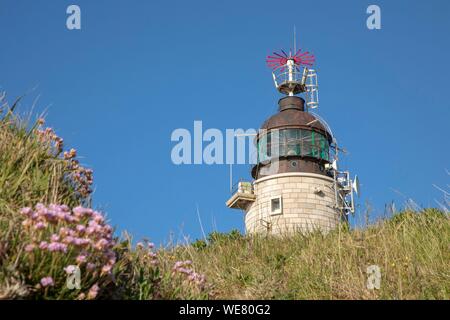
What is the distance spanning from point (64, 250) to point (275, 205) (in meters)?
25.2

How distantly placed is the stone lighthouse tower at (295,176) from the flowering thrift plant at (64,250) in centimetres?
2336

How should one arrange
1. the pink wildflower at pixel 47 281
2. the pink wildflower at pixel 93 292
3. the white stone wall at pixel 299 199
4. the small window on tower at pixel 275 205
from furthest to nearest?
the small window on tower at pixel 275 205 < the white stone wall at pixel 299 199 < the pink wildflower at pixel 93 292 < the pink wildflower at pixel 47 281

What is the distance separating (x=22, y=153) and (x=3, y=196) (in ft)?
2.44

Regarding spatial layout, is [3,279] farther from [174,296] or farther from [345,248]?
[345,248]

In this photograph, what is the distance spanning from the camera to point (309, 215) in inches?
1112

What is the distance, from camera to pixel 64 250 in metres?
4.04

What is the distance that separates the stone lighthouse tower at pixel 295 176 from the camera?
2838 cm

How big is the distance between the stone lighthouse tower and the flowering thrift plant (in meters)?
23.4

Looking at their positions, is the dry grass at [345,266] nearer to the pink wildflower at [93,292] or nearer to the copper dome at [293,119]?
the pink wildflower at [93,292]

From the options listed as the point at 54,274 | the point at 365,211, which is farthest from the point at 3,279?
the point at 365,211
